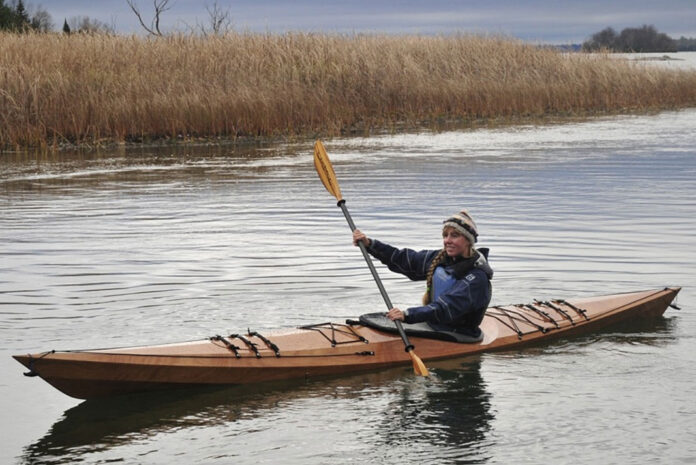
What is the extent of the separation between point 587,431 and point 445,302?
4.23ft

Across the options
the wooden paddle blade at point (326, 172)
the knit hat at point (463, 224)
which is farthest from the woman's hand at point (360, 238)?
the wooden paddle blade at point (326, 172)

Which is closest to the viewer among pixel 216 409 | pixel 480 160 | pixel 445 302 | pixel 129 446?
pixel 129 446

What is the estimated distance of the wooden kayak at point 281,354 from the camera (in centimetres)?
584

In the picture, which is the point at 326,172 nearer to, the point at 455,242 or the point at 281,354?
the point at 455,242

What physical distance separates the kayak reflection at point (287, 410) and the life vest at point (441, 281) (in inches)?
17.7

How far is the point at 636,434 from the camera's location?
217 inches

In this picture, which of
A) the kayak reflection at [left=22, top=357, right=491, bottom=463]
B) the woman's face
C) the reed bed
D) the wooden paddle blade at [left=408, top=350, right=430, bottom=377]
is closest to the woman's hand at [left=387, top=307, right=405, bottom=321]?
the wooden paddle blade at [left=408, top=350, right=430, bottom=377]

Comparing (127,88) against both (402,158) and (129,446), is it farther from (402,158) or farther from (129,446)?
(129,446)

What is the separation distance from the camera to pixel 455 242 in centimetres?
653

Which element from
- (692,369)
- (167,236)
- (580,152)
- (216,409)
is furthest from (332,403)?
(580,152)

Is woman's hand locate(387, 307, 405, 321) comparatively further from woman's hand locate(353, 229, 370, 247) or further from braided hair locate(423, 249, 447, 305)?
woman's hand locate(353, 229, 370, 247)

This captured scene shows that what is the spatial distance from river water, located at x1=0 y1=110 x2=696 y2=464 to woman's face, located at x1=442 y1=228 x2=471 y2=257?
667mm

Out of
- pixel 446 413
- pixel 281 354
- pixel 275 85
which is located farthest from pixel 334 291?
pixel 275 85

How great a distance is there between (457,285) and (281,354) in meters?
1.05
